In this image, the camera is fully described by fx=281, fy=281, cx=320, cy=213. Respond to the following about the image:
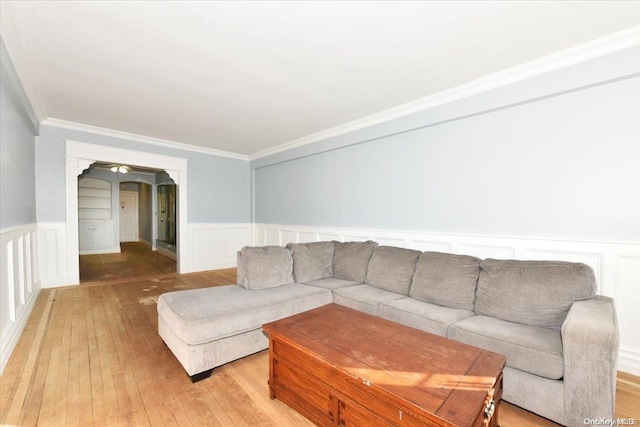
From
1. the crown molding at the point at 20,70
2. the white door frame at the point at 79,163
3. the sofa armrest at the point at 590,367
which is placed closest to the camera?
the sofa armrest at the point at 590,367

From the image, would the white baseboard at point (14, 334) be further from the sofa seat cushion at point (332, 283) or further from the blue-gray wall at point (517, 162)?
the blue-gray wall at point (517, 162)

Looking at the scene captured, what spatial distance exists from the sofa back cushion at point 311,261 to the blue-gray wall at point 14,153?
8.64 ft

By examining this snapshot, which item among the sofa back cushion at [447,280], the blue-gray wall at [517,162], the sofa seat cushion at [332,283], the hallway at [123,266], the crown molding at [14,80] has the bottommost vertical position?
the hallway at [123,266]

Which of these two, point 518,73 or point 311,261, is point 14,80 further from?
point 518,73

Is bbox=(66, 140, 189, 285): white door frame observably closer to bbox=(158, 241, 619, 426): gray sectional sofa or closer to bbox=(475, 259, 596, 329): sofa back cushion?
bbox=(158, 241, 619, 426): gray sectional sofa

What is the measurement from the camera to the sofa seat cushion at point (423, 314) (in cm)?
220

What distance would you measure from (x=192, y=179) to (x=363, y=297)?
14.9 feet

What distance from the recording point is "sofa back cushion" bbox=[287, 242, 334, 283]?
131 inches

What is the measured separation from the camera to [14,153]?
2.91 metres

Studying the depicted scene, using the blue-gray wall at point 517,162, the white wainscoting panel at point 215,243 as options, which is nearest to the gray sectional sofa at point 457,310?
the blue-gray wall at point 517,162

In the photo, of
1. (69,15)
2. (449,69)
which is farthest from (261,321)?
(449,69)

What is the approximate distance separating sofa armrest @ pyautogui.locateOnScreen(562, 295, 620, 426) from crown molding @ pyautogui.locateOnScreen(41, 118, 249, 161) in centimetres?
607

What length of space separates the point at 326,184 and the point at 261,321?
2.90m

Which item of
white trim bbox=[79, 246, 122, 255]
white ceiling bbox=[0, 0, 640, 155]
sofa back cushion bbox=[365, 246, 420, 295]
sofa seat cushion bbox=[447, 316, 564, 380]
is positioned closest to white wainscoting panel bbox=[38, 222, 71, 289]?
white ceiling bbox=[0, 0, 640, 155]
